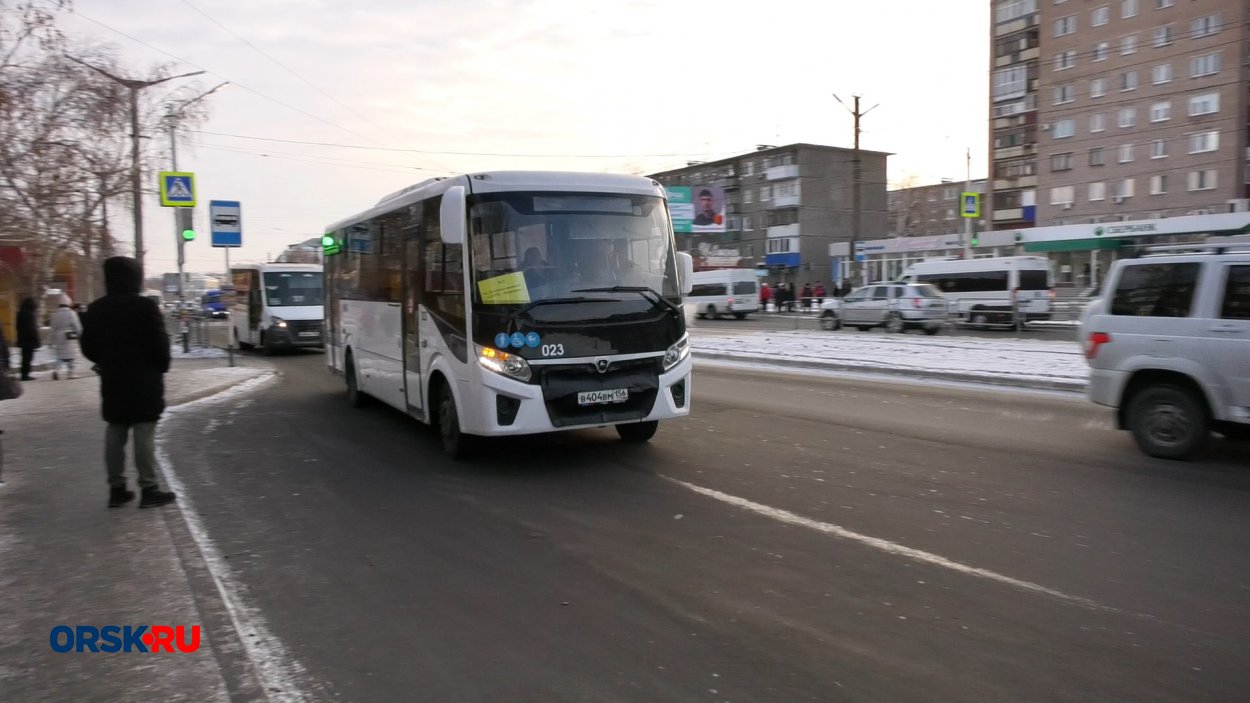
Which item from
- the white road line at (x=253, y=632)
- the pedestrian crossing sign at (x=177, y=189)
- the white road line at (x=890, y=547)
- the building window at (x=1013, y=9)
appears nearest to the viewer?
the white road line at (x=253, y=632)

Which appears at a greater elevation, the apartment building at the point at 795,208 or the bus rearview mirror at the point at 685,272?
the apartment building at the point at 795,208

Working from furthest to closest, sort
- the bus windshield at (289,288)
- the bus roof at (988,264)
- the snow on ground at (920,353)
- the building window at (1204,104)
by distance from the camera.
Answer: the building window at (1204,104) → the bus roof at (988,264) → the bus windshield at (289,288) → the snow on ground at (920,353)

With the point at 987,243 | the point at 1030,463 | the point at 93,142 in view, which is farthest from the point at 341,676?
the point at 987,243

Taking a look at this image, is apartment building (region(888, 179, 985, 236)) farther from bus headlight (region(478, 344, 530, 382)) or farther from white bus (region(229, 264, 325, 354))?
Result: bus headlight (region(478, 344, 530, 382))

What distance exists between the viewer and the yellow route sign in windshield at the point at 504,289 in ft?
24.9

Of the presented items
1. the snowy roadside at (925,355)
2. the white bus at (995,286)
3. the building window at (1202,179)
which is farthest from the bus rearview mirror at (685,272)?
the building window at (1202,179)

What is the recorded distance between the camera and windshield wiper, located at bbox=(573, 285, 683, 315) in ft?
25.8

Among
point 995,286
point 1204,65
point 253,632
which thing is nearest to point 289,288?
point 253,632

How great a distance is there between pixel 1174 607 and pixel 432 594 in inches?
159

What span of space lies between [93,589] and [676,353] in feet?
16.8

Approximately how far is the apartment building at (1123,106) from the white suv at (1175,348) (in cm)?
4661

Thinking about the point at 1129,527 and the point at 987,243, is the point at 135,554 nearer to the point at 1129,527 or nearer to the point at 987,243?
the point at 1129,527

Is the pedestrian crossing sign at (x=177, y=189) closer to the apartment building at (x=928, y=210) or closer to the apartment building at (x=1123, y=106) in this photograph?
the apartment building at (x=1123, y=106)

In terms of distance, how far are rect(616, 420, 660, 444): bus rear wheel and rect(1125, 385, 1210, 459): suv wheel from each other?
15.8 feet
